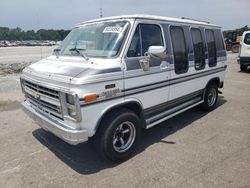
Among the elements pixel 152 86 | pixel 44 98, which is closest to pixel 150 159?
pixel 152 86

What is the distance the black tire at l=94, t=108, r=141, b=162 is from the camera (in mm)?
3823

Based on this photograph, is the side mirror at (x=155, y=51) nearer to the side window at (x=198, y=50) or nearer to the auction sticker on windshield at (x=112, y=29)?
the auction sticker on windshield at (x=112, y=29)

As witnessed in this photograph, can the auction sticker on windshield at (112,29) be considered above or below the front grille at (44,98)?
above

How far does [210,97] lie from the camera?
22.8 feet

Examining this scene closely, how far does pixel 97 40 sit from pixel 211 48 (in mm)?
3533

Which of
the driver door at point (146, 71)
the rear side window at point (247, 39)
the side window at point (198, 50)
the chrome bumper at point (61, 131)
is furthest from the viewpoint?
the rear side window at point (247, 39)

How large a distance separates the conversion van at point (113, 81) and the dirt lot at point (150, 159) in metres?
0.43

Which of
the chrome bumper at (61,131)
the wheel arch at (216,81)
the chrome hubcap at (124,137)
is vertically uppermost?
the wheel arch at (216,81)

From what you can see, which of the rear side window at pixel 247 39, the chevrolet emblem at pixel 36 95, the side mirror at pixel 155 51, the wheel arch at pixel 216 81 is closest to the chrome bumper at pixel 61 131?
the chevrolet emblem at pixel 36 95

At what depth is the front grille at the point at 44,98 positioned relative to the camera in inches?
148

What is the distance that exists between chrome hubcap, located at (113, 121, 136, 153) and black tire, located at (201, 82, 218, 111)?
3.05 meters

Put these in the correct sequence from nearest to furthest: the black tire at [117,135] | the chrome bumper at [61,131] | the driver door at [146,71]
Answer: the chrome bumper at [61,131] → the black tire at [117,135] → the driver door at [146,71]

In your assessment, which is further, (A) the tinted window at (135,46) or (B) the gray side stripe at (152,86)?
(A) the tinted window at (135,46)

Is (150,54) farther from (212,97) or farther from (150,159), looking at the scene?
(212,97)
